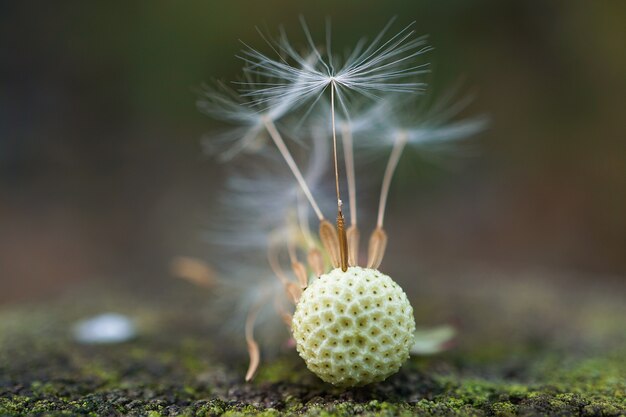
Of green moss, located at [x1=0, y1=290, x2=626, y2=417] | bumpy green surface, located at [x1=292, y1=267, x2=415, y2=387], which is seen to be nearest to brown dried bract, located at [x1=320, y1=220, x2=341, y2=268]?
bumpy green surface, located at [x1=292, y1=267, x2=415, y2=387]

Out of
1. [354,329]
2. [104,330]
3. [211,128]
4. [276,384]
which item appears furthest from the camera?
[211,128]

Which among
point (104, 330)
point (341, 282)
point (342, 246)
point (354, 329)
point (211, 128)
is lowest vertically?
point (354, 329)

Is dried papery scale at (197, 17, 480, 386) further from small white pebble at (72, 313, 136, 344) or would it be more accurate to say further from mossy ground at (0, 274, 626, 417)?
small white pebble at (72, 313, 136, 344)

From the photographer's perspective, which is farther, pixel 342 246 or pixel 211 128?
pixel 211 128

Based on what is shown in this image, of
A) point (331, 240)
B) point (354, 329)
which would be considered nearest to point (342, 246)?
point (331, 240)

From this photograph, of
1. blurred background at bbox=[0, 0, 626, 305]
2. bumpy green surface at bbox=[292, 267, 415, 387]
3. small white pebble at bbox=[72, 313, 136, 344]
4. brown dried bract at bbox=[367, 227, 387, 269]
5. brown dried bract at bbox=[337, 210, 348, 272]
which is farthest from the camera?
blurred background at bbox=[0, 0, 626, 305]

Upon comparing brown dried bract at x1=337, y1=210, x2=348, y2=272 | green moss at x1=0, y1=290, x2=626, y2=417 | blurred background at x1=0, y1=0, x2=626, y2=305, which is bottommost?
green moss at x1=0, y1=290, x2=626, y2=417

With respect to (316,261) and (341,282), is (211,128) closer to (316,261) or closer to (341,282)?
(316,261)
